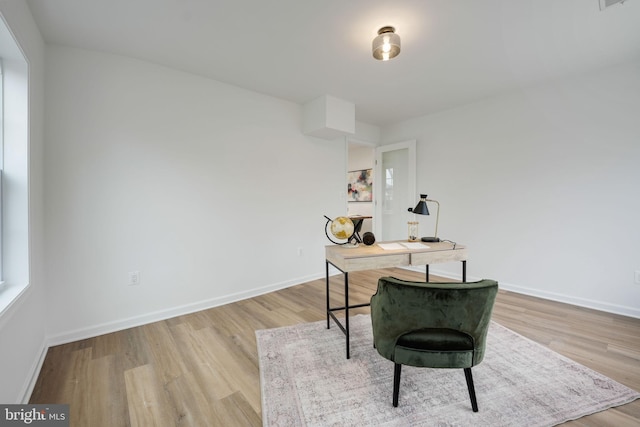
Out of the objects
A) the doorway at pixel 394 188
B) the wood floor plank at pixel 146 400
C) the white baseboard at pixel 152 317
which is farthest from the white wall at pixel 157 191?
the doorway at pixel 394 188

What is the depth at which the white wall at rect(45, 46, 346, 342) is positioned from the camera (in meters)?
2.22

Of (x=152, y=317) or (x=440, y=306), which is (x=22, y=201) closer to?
(x=152, y=317)

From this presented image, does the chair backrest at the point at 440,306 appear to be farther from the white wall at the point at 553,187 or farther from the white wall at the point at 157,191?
the white wall at the point at 553,187

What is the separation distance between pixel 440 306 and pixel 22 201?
103 inches

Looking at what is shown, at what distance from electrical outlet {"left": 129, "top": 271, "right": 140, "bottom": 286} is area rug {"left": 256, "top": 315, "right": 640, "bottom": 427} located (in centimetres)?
141

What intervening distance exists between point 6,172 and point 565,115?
4.99 m

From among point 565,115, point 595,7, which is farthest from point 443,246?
point 565,115

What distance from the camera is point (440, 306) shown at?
4.23 feet

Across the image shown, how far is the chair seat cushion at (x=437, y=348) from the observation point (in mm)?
1366

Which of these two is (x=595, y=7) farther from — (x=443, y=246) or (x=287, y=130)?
(x=287, y=130)

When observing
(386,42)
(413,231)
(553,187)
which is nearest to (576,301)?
(553,187)

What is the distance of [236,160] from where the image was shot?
3.14m

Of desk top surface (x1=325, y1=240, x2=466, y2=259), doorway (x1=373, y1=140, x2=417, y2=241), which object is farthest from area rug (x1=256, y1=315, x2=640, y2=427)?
doorway (x1=373, y1=140, x2=417, y2=241)

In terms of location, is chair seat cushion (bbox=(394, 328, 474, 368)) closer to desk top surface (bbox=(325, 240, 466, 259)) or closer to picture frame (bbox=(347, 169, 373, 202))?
desk top surface (bbox=(325, 240, 466, 259))
